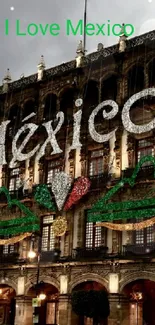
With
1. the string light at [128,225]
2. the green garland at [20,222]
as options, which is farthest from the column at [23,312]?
the string light at [128,225]

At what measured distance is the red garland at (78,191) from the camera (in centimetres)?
3759

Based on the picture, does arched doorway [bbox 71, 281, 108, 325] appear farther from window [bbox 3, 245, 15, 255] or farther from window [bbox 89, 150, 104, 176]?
window [bbox 89, 150, 104, 176]

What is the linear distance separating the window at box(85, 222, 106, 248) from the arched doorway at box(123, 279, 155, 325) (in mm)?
3438

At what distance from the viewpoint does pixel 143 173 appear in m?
35.5

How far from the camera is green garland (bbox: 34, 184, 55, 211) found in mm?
39156

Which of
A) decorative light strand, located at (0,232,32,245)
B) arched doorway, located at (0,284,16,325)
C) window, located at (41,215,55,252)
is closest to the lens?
window, located at (41,215,55,252)

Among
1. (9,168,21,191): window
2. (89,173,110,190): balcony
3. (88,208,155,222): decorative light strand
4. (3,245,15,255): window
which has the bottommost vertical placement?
(3,245,15,255): window

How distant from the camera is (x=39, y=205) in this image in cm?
4025

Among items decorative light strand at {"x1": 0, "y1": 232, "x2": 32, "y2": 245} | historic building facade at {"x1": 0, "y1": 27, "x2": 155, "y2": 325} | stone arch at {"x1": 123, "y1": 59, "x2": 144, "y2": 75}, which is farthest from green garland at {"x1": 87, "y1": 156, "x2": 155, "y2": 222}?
stone arch at {"x1": 123, "y1": 59, "x2": 144, "y2": 75}

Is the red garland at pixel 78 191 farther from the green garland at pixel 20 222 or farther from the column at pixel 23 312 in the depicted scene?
the column at pixel 23 312

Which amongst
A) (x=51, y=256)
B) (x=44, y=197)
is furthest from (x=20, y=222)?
Answer: (x=51, y=256)

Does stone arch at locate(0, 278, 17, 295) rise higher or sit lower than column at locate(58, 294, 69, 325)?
higher

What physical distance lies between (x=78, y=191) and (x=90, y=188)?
2.67 feet

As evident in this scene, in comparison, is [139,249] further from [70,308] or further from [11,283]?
[11,283]
